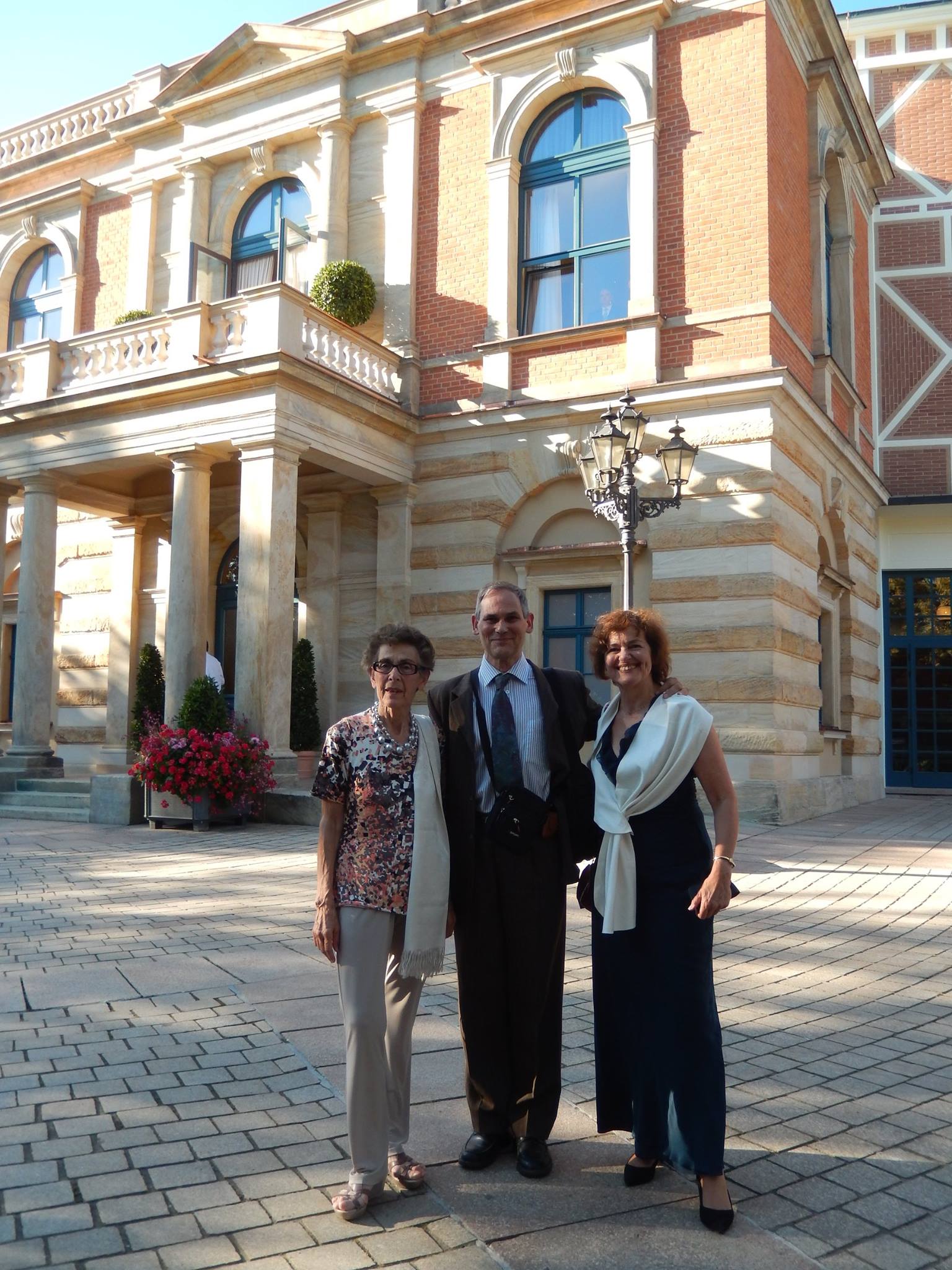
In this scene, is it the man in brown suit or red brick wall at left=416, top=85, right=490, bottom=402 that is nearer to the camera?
the man in brown suit

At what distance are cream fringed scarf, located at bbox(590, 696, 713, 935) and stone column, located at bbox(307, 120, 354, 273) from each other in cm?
1444

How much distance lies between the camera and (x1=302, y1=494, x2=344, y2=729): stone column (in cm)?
1548

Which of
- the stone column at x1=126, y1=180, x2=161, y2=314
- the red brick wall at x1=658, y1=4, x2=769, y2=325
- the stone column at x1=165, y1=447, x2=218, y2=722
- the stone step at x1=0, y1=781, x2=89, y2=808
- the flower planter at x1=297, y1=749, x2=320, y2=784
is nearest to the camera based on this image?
the stone column at x1=165, y1=447, x2=218, y2=722

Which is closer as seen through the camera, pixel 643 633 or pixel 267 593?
pixel 643 633

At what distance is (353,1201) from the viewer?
2969 millimetres

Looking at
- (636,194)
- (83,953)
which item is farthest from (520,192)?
(83,953)

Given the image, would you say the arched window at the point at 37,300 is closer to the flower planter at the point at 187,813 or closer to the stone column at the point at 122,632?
the stone column at the point at 122,632

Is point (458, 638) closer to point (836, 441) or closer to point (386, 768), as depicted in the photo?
point (836, 441)

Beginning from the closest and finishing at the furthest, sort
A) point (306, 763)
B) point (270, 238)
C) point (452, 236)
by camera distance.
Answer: point (306, 763), point (452, 236), point (270, 238)

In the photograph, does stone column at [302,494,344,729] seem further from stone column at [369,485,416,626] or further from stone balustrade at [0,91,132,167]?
stone balustrade at [0,91,132,167]

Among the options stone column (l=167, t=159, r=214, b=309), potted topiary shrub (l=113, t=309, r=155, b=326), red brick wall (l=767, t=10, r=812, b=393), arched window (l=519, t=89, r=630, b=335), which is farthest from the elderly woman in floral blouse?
stone column (l=167, t=159, r=214, b=309)

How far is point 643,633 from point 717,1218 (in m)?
1.69

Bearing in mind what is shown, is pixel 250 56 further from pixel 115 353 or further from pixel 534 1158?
pixel 534 1158

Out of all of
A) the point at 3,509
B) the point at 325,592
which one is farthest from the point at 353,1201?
the point at 3,509
